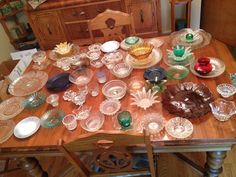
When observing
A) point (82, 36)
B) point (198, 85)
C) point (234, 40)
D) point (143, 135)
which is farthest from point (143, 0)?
point (143, 135)

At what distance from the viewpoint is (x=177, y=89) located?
4.06 feet

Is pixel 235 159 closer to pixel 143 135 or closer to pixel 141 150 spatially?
pixel 141 150

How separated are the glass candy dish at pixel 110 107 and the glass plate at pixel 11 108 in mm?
515

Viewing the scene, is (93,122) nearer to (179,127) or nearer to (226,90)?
(179,127)

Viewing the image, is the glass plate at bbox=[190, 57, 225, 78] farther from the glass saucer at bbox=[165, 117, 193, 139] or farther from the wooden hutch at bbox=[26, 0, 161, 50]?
the wooden hutch at bbox=[26, 0, 161, 50]

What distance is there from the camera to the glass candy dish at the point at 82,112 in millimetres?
1221

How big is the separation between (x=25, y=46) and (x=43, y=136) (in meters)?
2.28

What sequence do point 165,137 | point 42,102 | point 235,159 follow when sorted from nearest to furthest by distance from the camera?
point 165,137 < point 42,102 < point 235,159

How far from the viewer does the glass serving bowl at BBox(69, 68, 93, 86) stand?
1.45 metres

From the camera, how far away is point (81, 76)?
1510 mm

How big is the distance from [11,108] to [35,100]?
0.15 m

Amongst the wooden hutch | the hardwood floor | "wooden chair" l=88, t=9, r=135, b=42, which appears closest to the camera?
the hardwood floor

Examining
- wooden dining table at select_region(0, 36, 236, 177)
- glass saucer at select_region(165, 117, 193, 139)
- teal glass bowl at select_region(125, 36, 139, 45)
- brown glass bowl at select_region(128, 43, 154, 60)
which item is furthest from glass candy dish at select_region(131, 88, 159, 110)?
teal glass bowl at select_region(125, 36, 139, 45)

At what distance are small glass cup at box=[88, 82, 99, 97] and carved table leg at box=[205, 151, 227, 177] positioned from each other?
2.33 feet
